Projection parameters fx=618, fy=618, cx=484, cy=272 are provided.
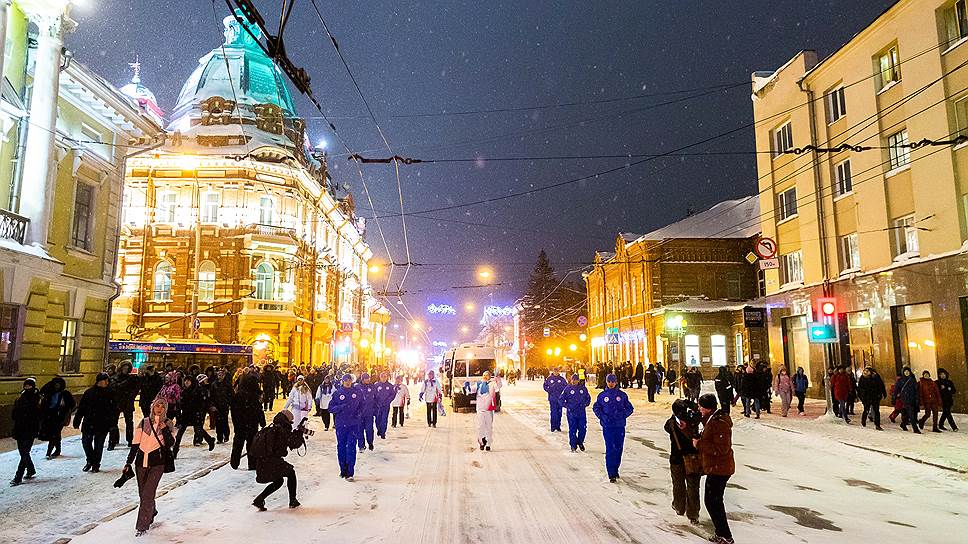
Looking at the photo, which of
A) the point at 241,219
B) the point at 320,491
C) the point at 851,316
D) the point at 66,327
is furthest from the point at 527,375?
the point at 320,491

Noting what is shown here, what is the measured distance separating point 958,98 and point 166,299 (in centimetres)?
3902

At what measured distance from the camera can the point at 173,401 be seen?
1270cm

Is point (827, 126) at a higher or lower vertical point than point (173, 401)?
higher

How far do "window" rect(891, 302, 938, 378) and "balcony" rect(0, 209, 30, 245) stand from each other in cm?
2506

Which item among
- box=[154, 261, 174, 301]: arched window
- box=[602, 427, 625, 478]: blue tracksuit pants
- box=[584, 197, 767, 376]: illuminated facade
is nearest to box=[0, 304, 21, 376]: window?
box=[602, 427, 625, 478]: blue tracksuit pants

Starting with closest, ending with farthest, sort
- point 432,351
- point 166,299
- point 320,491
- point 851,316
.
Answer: point 320,491 → point 851,316 → point 166,299 → point 432,351

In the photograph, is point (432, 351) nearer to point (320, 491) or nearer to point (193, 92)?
point (193, 92)

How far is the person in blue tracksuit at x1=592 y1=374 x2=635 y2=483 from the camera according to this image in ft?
31.7

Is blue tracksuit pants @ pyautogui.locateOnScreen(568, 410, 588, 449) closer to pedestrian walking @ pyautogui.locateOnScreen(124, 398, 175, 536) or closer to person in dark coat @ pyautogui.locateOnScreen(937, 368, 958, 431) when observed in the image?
pedestrian walking @ pyautogui.locateOnScreen(124, 398, 175, 536)

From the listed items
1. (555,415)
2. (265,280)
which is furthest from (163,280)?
(555,415)

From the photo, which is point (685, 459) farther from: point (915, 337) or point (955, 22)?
point (955, 22)

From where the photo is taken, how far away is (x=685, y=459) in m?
7.03

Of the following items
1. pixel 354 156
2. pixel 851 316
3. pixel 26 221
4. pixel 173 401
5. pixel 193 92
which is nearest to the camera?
pixel 173 401

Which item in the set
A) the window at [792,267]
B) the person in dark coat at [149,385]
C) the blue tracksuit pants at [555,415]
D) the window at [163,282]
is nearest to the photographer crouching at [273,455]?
the person in dark coat at [149,385]
